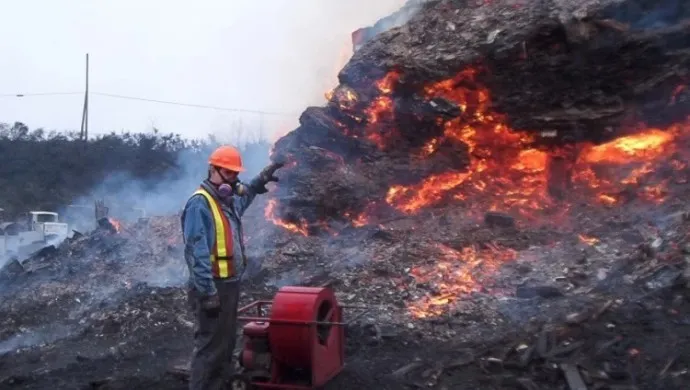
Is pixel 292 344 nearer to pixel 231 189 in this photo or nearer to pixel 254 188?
pixel 231 189

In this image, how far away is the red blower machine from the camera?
513 centimetres

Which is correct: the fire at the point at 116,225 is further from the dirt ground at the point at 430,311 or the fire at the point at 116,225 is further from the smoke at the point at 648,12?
the smoke at the point at 648,12

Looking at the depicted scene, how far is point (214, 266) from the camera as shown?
17.7 feet

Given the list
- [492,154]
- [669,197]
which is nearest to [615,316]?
[669,197]

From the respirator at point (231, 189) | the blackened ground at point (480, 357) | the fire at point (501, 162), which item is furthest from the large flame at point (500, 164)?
the respirator at point (231, 189)

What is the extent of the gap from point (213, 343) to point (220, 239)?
863 millimetres

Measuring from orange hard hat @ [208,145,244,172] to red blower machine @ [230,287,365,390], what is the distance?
116cm

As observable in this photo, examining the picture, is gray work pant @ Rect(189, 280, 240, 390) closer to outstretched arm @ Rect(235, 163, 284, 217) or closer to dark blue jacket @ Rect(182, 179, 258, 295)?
dark blue jacket @ Rect(182, 179, 258, 295)

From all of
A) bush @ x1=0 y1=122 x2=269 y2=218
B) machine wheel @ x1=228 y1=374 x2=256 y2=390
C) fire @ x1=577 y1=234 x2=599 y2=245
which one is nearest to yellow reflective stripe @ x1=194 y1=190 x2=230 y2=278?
machine wheel @ x1=228 y1=374 x2=256 y2=390

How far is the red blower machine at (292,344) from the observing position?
202 inches

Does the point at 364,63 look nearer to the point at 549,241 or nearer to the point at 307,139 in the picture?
the point at 307,139

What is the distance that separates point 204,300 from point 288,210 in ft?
20.7

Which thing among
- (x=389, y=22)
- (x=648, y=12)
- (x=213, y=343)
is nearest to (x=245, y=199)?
(x=213, y=343)

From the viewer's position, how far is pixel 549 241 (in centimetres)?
922
